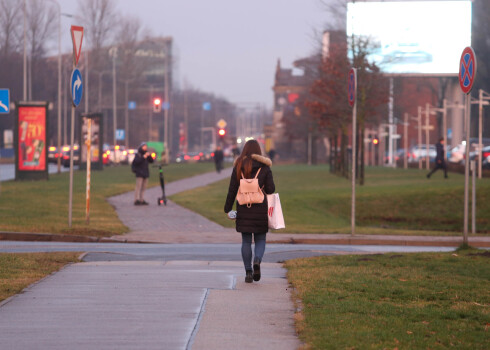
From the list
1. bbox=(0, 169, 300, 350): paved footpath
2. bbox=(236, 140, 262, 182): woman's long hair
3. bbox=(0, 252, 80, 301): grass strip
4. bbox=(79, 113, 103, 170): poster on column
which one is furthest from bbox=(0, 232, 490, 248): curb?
bbox=(79, 113, 103, 170): poster on column

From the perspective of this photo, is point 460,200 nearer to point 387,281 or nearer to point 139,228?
point 139,228

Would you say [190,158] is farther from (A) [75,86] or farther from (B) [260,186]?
(B) [260,186]

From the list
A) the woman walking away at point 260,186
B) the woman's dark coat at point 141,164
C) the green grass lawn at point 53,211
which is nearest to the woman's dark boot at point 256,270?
the woman walking away at point 260,186

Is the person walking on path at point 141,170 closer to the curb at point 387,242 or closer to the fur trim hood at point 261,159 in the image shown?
the curb at point 387,242

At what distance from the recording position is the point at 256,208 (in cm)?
1142

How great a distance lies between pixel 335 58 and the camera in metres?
49.3

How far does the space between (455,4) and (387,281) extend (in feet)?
172

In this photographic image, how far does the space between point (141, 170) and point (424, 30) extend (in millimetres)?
35503

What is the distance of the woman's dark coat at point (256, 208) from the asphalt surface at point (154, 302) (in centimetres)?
66

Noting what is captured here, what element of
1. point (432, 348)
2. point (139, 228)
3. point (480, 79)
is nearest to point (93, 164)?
point (480, 79)

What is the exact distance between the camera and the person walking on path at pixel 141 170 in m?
28.9

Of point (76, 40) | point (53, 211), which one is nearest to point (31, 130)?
point (53, 211)

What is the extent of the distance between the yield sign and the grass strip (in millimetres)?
6501

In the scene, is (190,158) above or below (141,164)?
below
